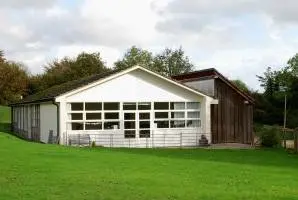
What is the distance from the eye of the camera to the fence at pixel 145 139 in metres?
33.7

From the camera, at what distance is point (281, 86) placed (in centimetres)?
Answer: 7819

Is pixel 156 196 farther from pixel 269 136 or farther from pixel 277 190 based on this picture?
pixel 269 136

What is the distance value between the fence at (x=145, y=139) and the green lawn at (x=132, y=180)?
38.9ft

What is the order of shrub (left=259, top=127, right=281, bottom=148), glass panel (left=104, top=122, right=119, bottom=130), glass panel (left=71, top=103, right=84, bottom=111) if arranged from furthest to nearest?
shrub (left=259, top=127, right=281, bottom=148) < glass panel (left=104, top=122, right=119, bottom=130) < glass panel (left=71, top=103, right=84, bottom=111)

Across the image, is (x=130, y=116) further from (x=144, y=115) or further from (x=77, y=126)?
(x=77, y=126)

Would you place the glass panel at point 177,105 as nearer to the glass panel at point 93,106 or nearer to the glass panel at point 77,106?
the glass panel at point 93,106

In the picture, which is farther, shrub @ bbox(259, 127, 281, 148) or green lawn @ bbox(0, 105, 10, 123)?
green lawn @ bbox(0, 105, 10, 123)

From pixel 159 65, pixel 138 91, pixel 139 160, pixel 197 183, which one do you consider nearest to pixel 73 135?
pixel 138 91

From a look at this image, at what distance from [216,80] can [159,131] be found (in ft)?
17.5

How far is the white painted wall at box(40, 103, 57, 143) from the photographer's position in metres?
34.8

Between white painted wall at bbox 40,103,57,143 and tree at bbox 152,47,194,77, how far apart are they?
43.5 meters

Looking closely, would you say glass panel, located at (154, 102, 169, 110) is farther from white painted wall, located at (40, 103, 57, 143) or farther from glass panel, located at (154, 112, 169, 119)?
white painted wall, located at (40, 103, 57, 143)

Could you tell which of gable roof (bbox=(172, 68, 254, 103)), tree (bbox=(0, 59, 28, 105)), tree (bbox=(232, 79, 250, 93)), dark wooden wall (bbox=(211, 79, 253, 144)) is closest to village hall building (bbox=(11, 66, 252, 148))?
dark wooden wall (bbox=(211, 79, 253, 144))

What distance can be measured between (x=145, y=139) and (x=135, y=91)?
114 inches
